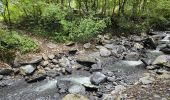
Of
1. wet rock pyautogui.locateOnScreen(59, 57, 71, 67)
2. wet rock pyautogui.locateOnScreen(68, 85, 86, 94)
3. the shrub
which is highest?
the shrub

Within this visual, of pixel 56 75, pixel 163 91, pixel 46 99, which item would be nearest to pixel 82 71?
pixel 56 75

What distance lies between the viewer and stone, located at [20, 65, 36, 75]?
13367 millimetres

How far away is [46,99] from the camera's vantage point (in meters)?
10.9

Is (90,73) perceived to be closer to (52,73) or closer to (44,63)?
(52,73)

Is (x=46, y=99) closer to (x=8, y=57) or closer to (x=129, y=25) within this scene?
(x=8, y=57)

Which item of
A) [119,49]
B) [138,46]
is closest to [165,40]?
[138,46]

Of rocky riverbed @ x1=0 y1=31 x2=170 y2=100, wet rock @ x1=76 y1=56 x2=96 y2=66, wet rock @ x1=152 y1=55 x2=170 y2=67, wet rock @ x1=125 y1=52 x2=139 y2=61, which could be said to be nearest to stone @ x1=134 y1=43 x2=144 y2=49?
rocky riverbed @ x1=0 y1=31 x2=170 y2=100

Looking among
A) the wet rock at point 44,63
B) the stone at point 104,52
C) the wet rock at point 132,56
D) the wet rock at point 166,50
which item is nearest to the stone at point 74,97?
the wet rock at point 44,63

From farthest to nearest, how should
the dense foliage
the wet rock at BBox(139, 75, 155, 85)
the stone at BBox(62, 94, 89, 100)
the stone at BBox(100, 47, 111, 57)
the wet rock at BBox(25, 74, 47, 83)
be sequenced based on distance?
the dense foliage → the stone at BBox(100, 47, 111, 57) → the wet rock at BBox(25, 74, 47, 83) → the wet rock at BBox(139, 75, 155, 85) → the stone at BBox(62, 94, 89, 100)

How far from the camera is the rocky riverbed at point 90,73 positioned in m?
11.2

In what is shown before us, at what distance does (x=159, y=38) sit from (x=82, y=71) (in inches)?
A: 365

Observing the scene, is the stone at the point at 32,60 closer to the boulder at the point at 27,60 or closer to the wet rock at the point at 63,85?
the boulder at the point at 27,60

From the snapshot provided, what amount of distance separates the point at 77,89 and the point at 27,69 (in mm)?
3381

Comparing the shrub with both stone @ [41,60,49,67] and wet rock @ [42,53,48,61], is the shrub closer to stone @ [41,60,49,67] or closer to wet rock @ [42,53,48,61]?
wet rock @ [42,53,48,61]
